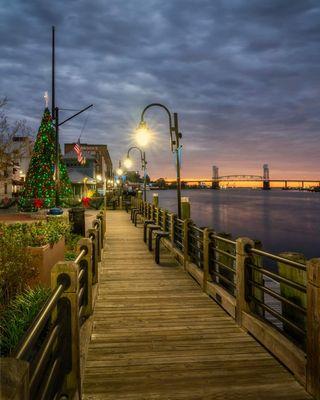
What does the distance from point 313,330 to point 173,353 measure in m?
2.01

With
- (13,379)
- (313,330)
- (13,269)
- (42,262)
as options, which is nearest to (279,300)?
(313,330)

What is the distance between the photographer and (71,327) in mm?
3980

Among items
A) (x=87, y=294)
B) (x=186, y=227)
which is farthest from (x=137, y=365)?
(x=186, y=227)

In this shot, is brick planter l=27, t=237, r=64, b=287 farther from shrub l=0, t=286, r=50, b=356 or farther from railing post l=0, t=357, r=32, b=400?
railing post l=0, t=357, r=32, b=400

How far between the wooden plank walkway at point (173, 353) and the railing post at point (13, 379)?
8.23 feet

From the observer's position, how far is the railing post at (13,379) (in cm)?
175

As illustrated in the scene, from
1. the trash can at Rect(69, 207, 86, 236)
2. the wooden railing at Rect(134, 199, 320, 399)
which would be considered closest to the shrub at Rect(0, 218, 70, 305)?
the wooden railing at Rect(134, 199, 320, 399)

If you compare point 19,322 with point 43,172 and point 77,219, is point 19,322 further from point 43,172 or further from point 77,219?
point 43,172

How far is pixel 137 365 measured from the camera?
15.9 feet

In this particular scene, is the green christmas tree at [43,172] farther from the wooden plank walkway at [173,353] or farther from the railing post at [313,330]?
the railing post at [313,330]

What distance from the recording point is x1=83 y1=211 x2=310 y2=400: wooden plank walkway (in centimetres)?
421

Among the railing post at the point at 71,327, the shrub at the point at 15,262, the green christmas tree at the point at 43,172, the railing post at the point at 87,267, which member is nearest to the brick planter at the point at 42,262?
the shrub at the point at 15,262

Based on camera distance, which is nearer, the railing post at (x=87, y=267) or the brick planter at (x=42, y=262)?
the railing post at (x=87, y=267)

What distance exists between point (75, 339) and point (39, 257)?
443 centimetres
